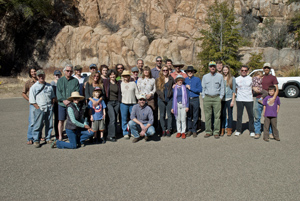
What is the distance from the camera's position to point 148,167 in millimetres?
5109

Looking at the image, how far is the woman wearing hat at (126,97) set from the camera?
7375 millimetres

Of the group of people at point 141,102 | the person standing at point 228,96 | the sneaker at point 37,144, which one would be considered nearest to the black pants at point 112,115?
the group of people at point 141,102

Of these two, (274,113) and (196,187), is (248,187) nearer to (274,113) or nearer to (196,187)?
(196,187)

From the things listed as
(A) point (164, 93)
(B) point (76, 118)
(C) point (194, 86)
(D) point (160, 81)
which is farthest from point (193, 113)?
(B) point (76, 118)

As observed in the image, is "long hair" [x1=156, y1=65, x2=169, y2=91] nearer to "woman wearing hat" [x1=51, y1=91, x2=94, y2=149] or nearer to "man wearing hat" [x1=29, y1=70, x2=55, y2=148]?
"woman wearing hat" [x1=51, y1=91, x2=94, y2=149]

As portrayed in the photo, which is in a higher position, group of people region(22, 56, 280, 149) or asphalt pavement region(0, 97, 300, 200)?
group of people region(22, 56, 280, 149)

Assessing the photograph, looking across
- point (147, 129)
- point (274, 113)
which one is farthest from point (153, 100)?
point (274, 113)

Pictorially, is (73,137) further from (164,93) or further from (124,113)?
(164,93)

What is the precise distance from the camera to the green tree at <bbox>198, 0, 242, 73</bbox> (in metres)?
24.6

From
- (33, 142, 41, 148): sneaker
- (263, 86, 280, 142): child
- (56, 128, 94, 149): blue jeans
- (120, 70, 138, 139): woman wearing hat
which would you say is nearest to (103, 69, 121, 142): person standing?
(120, 70, 138, 139): woman wearing hat

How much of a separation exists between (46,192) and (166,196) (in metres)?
1.96

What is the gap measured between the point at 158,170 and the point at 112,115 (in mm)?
2827

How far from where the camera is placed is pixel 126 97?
7379 mm

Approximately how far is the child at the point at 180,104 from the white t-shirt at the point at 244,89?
160 cm
